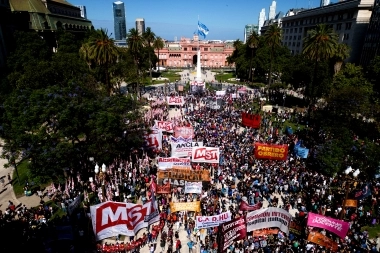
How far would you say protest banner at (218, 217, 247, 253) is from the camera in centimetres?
1504

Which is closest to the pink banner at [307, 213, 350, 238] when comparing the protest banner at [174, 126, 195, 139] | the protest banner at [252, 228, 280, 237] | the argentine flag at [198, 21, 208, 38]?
the protest banner at [252, 228, 280, 237]

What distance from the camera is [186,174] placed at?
22312 millimetres

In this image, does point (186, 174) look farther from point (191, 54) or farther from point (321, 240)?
point (191, 54)

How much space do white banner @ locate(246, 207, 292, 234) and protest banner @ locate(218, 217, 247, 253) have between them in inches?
29.6

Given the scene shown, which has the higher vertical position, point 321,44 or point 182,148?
point 321,44

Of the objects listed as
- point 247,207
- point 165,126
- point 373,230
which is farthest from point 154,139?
point 373,230

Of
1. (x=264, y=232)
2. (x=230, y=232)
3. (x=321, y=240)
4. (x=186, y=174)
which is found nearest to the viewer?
(x=230, y=232)

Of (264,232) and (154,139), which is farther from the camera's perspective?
(154,139)

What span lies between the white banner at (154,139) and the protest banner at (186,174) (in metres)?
7.11

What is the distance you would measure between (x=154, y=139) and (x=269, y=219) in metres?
15.7

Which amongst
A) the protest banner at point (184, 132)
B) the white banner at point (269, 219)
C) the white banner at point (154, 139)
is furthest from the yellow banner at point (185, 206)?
the protest banner at point (184, 132)

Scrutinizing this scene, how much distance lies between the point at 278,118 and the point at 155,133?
889 inches

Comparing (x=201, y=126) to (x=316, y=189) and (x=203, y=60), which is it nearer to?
(x=316, y=189)

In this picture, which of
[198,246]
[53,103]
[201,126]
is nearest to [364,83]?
[201,126]
